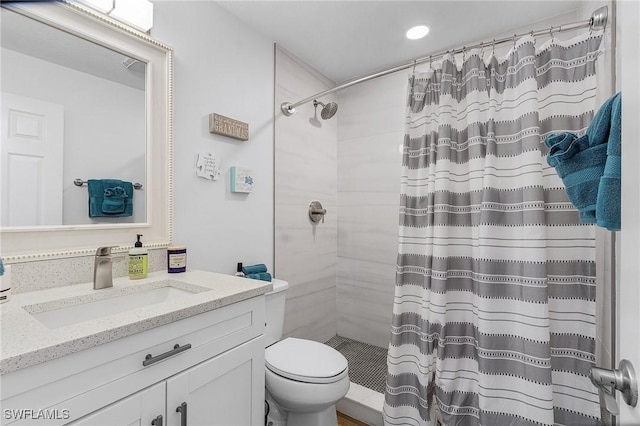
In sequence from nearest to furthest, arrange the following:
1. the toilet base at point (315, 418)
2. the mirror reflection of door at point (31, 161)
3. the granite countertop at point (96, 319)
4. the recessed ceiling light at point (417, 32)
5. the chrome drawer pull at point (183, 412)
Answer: the granite countertop at point (96, 319) → the chrome drawer pull at point (183, 412) → the mirror reflection of door at point (31, 161) → the toilet base at point (315, 418) → the recessed ceiling light at point (417, 32)

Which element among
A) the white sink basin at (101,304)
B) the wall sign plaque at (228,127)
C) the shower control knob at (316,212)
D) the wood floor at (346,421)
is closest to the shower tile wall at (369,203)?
the shower control knob at (316,212)

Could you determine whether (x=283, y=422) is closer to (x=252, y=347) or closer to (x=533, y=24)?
(x=252, y=347)

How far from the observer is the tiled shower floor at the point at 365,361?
2.06 m

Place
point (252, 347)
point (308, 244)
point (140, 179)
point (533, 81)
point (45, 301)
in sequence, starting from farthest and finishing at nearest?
point (308, 244), point (140, 179), point (533, 81), point (252, 347), point (45, 301)

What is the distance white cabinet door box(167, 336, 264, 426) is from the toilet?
22 centimetres

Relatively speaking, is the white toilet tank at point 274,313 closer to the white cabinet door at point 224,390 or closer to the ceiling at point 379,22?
the white cabinet door at point 224,390

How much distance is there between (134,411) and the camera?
79cm

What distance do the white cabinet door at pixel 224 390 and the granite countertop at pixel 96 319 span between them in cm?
19

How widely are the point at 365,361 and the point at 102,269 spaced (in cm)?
192

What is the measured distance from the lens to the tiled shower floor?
6.77 feet

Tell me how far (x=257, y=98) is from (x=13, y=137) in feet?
4.04

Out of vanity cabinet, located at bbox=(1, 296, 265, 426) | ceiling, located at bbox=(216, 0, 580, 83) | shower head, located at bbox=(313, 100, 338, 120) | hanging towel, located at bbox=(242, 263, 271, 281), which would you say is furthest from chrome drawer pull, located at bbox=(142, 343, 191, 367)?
shower head, located at bbox=(313, 100, 338, 120)

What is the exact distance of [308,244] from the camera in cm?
241

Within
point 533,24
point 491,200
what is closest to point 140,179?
point 491,200
